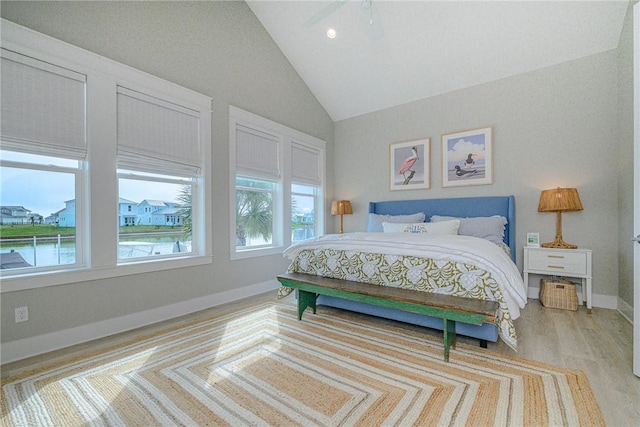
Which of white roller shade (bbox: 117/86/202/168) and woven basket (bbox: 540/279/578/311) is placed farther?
woven basket (bbox: 540/279/578/311)

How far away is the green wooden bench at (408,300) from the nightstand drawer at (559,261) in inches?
72.9

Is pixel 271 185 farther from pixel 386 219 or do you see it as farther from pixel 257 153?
pixel 386 219

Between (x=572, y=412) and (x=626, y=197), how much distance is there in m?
2.62

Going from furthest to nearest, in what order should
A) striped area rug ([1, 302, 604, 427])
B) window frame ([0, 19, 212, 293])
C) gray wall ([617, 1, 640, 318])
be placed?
gray wall ([617, 1, 640, 318]), window frame ([0, 19, 212, 293]), striped area rug ([1, 302, 604, 427])

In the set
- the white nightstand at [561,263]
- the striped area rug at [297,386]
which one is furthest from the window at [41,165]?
the white nightstand at [561,263]

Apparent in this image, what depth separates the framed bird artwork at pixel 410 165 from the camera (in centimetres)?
450

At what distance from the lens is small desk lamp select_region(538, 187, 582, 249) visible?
3205 millimetres

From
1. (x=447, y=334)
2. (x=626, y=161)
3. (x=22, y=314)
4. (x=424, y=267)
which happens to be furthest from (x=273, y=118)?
(x=626, y=161)

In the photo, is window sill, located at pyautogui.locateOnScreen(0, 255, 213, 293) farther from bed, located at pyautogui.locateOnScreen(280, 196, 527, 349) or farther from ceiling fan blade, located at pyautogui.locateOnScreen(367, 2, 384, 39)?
ceiling fan blade, located at pyautogui.locateOnScreen(367, 2, 384, 39)

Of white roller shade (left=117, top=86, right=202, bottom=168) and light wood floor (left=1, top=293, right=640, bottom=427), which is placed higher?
white roller shade (left=117, top=86, right=202, bottom=168)

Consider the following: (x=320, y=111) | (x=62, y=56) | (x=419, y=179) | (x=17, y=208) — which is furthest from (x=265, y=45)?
(x=17, y=208)

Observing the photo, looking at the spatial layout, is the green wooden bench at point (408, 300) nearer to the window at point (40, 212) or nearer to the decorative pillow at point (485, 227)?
the decorative pillow at point (485, 227)

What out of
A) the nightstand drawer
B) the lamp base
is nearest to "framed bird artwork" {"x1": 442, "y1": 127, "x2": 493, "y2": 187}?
the lamp base

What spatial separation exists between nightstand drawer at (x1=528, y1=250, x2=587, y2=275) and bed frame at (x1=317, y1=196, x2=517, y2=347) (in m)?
0.30
